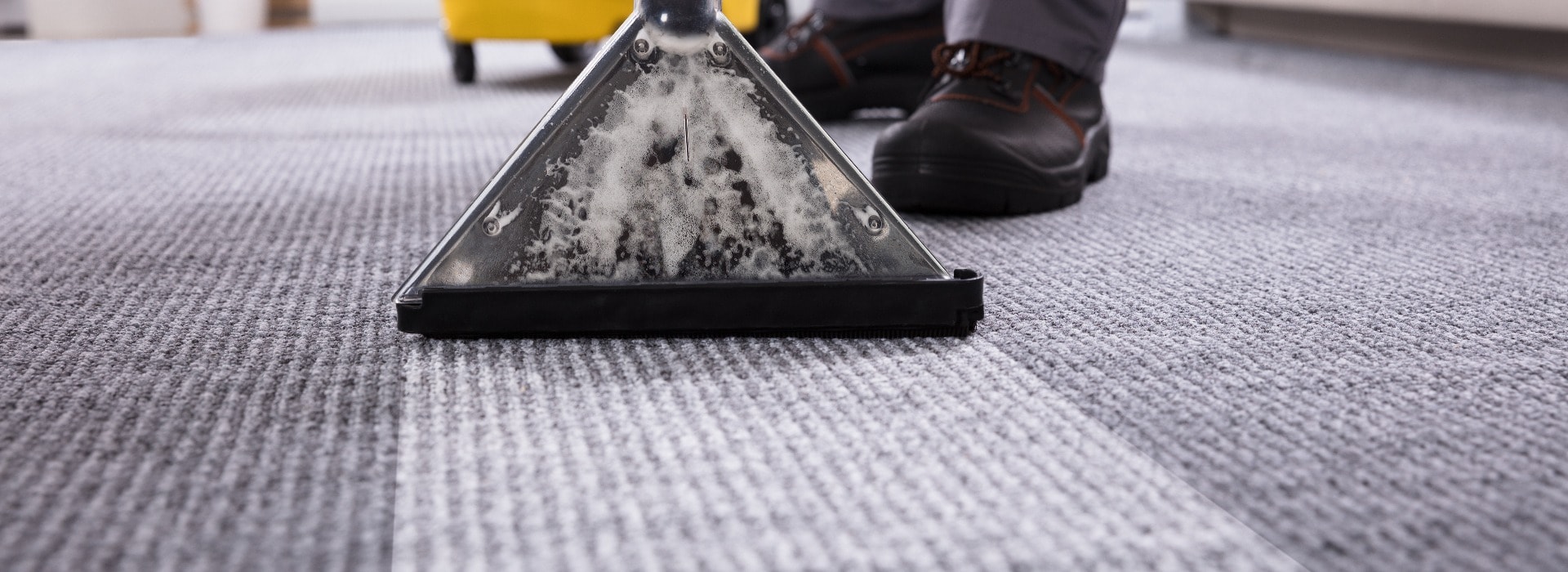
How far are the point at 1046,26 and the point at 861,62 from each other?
1.38 feet

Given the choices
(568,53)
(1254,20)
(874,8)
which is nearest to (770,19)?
(568,53)

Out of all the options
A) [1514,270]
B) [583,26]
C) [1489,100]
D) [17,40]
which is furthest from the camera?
[17,40]

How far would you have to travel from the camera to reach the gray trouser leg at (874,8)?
127 centimetres

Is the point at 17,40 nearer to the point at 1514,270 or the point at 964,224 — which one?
the point at 964,224

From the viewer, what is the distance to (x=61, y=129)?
4.57 ft

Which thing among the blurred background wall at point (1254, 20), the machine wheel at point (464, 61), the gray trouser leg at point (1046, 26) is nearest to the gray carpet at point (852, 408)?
the gray trouser leg at point (1046, 26)

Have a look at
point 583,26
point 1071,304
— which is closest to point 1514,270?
point 1071,304

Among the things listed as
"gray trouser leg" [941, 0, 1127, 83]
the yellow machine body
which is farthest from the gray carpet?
the yellow machine body

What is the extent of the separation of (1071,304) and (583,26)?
1.37 meters

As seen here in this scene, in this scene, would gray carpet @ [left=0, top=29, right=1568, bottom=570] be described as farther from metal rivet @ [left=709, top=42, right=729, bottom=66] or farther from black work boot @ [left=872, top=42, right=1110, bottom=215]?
metal rivet @ [left=709, top=42, right=729, bottom=66]

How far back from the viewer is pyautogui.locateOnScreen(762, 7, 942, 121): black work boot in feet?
4.16

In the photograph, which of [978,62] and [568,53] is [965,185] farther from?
[568,53]

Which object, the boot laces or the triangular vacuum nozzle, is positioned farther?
the boot laces

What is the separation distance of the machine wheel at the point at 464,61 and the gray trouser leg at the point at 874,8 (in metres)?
0.85
